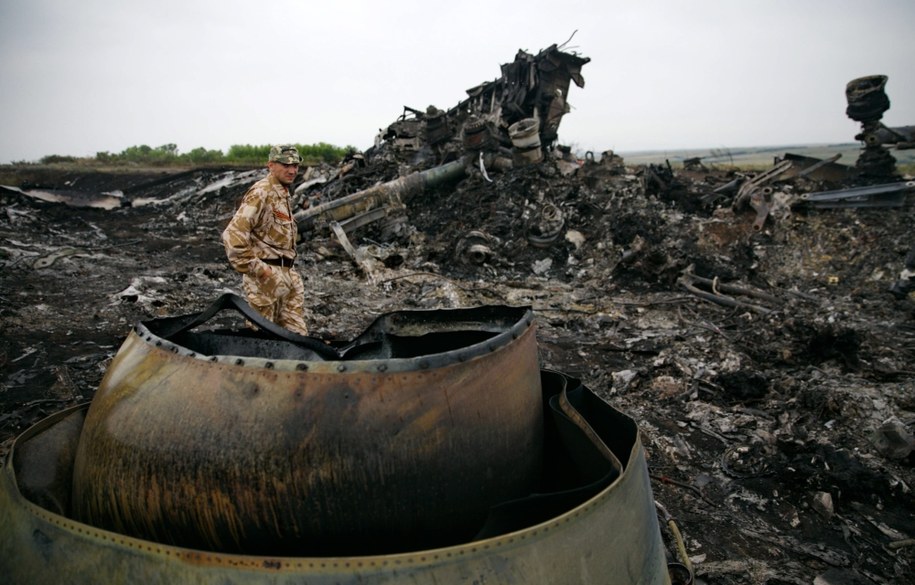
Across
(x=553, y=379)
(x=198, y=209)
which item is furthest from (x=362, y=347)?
(x=198, y=209)

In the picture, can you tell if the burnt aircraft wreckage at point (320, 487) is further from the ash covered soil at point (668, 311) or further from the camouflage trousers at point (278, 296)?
the camouflage trousers at point (278, 296)

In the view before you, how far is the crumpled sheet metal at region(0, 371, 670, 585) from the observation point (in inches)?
52.6

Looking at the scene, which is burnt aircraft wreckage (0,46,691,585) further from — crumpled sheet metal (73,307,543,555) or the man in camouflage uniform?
the man in camouflage uniform

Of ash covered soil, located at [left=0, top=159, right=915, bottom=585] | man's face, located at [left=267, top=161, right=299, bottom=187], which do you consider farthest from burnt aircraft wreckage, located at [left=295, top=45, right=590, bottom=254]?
man's face, located at [left=267, top=161, right=299, bottom=187]

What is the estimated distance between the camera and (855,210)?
30.6ft

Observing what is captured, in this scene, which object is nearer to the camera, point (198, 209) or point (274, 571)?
point (274, 571)

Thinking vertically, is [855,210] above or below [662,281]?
above

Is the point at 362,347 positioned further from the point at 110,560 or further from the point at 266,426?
the point at 110,560

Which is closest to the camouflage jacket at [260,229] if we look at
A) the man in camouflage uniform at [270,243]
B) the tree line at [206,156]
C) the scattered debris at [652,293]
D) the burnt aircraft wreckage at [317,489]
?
the man in camouflage uniform at [270,243]

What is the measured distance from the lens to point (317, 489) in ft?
4.91

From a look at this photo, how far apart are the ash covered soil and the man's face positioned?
8.18 feet

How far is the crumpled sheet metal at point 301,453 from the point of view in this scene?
150cm

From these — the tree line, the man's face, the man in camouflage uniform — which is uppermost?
the tree line

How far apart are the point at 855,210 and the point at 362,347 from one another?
10.5m
